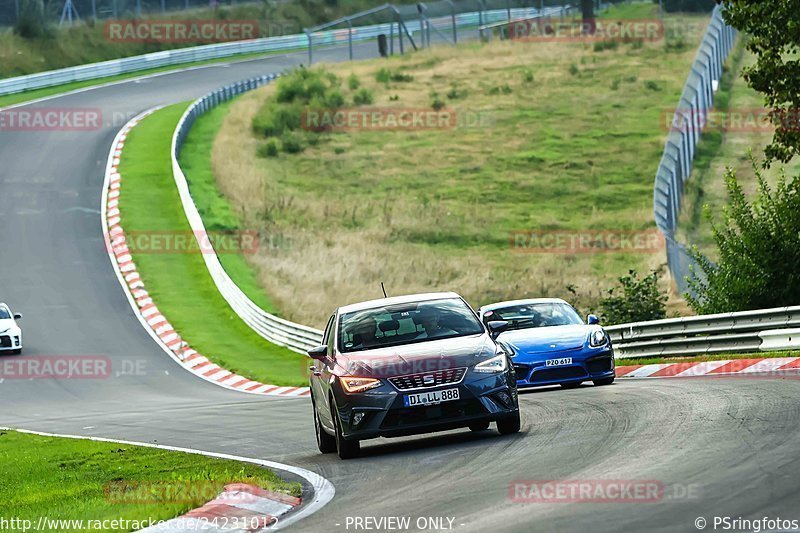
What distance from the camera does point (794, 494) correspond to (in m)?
8.03

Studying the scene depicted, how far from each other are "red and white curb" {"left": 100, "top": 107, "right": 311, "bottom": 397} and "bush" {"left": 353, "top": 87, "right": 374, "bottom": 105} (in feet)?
46.0

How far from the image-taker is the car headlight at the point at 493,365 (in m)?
12.2

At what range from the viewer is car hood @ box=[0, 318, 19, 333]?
99.1ft

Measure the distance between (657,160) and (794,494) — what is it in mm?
40830

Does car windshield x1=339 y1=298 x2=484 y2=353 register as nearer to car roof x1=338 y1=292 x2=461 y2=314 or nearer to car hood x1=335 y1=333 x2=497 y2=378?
car roof x1=338 y1=292 x2=461 y2=314

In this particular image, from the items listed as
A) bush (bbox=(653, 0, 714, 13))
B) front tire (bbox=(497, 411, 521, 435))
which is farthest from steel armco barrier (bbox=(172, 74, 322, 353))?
bush (bbox=(653, 0, 714, 13))

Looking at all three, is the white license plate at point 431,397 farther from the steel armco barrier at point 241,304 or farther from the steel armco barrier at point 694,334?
the steel armco barrier at point 241,304

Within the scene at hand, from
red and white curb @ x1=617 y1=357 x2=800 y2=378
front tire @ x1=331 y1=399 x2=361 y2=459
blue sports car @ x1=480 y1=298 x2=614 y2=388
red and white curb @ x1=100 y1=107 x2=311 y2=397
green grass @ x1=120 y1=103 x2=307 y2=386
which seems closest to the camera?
front tire @ x1=331 y1=399 x2=361 y2=459

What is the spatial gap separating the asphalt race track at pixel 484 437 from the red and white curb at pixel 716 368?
3.86 ft

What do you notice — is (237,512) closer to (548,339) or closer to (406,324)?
(406,324)

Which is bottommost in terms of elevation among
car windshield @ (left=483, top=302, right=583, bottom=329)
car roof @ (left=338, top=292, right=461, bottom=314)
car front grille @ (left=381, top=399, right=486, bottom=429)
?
car windshield @ (left=483, top=302, right=583, bottom=329)

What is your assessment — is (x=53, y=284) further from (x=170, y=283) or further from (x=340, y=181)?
(x=340, y=181)

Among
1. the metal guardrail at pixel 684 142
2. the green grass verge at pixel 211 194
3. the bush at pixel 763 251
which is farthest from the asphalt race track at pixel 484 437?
the metal guardrail at pixel 684 142

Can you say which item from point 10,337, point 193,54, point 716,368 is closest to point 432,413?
point 716,368
